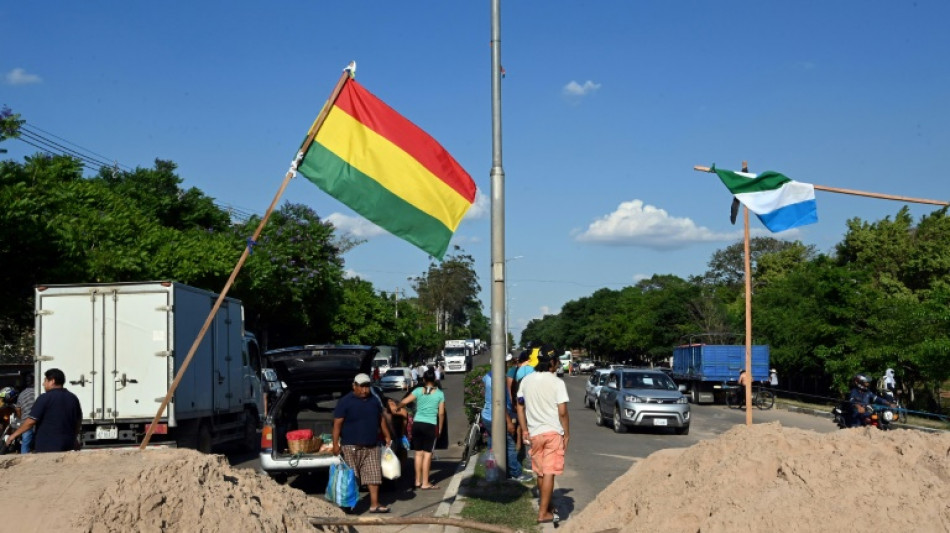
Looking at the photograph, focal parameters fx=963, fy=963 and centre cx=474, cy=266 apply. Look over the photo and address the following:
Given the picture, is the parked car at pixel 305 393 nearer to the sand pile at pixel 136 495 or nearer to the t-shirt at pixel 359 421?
the t-shirt at pixel 359 421

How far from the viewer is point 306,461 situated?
1261 cm

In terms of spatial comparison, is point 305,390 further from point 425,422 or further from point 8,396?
point 8,396

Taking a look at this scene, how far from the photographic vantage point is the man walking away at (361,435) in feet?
34.8

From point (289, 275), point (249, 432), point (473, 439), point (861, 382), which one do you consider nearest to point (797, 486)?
point (861, 382)

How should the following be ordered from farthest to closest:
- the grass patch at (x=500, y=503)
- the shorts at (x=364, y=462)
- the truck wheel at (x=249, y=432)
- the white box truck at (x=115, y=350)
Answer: the truck wheel at (x=249, y=432) → the white box truck at (x=115, y=350) → the shorts at (x=364, y=462) → the grass patch at (x=500, y=503)

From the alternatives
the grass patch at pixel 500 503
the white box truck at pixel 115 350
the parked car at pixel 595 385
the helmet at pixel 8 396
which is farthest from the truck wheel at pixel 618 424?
the helmet at pixel 8 396

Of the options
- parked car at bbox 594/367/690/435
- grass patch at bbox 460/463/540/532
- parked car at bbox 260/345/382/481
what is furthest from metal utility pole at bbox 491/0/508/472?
parked car at bbox 594/367/690/435

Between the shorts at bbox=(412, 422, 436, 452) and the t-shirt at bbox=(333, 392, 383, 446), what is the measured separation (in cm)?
226

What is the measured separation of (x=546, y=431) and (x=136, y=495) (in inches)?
177

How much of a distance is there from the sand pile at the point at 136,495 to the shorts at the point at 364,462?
10.5 feet

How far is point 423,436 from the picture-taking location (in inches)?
512

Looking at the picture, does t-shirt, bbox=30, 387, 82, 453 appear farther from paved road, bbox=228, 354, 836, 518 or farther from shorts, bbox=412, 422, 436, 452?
shorts, bbox=412, 422, 436, 452

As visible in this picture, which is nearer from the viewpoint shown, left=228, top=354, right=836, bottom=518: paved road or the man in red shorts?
the man in red shorts

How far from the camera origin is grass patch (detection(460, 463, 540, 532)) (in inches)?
374
